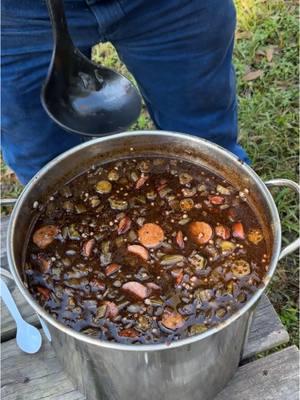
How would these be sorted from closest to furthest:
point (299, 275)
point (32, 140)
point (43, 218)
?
point (43, 218) < point (32, 140) < point (299, 275)

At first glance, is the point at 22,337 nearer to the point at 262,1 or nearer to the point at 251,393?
the point at 251,393

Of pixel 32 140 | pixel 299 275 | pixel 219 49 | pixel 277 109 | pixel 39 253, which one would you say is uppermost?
pixel 219 49

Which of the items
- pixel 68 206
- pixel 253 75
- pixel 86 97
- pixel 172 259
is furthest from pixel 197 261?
pixel 253 75

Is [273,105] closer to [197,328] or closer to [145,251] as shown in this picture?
[145,251]

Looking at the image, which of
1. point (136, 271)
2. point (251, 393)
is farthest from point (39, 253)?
point (251, 393)

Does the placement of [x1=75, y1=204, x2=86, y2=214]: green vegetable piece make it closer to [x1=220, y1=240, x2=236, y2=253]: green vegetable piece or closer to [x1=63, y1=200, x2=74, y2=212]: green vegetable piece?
[x1=63, y1=200, x2=74, y2=212]: green vegetable piece

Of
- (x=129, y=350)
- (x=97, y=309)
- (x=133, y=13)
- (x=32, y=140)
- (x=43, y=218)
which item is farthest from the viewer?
(x=32, y=140)
